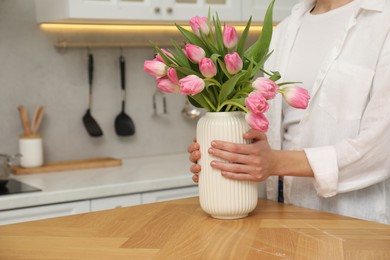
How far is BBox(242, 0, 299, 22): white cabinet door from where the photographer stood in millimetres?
2904

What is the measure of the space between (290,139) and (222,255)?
62 centimetres

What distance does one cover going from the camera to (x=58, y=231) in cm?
126

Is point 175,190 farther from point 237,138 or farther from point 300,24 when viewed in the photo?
point 237,138

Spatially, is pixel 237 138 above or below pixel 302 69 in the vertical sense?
below

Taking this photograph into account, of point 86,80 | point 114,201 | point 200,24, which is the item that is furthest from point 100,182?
point 200,24

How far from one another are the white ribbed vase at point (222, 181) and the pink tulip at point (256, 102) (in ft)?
0.37

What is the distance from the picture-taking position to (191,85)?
3.83 ft

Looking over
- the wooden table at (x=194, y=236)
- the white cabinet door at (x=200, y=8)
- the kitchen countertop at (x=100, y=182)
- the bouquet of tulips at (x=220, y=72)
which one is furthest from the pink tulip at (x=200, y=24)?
the white cabinet door at (x=200, y=8)

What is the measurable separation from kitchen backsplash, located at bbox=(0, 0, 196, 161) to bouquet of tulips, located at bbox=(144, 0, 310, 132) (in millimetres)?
1645

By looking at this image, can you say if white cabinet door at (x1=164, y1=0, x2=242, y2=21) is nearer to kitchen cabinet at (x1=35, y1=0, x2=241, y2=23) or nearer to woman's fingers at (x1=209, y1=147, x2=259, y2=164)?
kitchen cabinet at (x1=35, y1=0, x2=241, y2=23)

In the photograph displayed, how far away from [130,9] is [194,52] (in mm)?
1458

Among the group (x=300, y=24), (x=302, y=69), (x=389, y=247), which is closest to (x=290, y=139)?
(x=302, y=69)

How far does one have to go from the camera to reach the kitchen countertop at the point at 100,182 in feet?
7.28

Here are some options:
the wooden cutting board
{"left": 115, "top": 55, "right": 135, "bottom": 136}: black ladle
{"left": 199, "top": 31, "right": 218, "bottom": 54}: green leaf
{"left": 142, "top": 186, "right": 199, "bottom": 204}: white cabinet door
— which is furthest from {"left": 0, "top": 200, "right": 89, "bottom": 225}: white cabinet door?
{"left": 199, "top": 31, "right": 218, "bottom": 54}: green leaf
